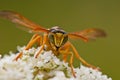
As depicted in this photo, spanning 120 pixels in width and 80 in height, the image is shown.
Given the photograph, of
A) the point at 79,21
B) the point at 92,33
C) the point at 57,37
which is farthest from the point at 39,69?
the point at 79,21

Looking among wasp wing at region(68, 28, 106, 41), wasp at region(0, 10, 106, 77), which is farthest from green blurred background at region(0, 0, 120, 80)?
wasp at region(0, 10, 106, 77)

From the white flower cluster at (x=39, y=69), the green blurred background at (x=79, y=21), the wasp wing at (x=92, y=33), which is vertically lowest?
the white flower cluster at (x=39, y=69)

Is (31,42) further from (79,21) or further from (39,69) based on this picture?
(79,21)

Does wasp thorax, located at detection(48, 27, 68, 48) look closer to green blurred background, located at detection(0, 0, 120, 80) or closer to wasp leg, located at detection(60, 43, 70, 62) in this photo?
wasp leg, located at detection(60, 43, 70, 62)

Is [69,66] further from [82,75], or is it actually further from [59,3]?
[59,3]

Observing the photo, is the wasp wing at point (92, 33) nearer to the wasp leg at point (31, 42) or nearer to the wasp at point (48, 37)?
the wasp at point (48, 37)

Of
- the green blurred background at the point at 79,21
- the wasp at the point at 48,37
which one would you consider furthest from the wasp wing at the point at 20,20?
the green blurred background at the point at 79,21

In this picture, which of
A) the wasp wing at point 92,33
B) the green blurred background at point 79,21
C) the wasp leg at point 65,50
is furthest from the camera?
the green blurred background at point 79,21
